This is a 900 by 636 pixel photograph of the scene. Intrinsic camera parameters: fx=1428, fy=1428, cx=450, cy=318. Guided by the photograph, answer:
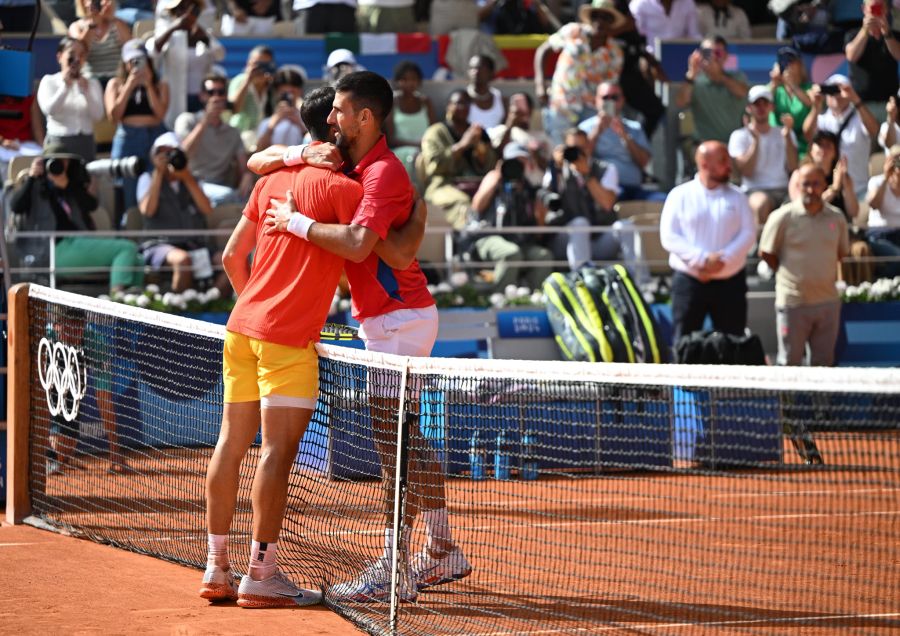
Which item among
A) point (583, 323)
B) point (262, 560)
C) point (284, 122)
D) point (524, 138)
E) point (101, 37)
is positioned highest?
point (101, 37)

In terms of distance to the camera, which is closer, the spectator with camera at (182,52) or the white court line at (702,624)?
the white court line at (702,624)

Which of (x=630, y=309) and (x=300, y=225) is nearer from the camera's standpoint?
(x=300, y=225)

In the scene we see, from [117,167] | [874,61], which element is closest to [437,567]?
[117,167]

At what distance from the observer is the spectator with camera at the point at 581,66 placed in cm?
1555

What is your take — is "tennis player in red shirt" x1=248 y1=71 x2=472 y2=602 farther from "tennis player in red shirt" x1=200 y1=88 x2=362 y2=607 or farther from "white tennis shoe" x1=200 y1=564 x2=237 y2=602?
"white tennis shoe" x1=200 y1=564 x2=237 y2=602

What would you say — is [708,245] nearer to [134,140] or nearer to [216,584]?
[134,140]

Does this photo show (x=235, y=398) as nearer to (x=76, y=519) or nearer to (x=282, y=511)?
(x=282, y=511)

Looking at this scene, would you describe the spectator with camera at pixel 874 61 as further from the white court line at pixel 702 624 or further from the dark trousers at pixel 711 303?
the white court line at pixel 702 624

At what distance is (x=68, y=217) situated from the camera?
1216cm

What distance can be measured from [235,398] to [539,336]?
6.71 metres

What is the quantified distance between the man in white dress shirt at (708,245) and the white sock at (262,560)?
6518 mm

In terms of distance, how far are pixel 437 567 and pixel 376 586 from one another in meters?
0.30

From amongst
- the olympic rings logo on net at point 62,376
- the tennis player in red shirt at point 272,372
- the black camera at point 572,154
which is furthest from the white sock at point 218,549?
the black camera at point 572,154

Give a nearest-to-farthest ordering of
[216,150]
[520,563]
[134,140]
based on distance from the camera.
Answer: [520,563] < [134,140] < [216,150]
